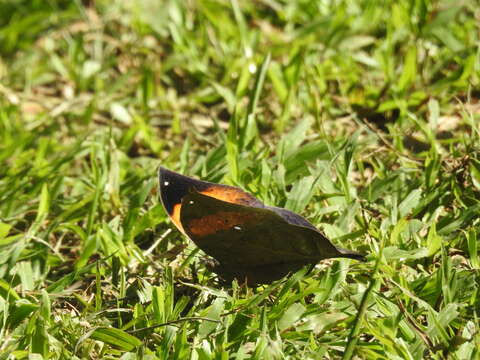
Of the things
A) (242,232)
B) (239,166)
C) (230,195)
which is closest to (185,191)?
(230,195)

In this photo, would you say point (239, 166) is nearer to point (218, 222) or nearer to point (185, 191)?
point (185, 191)

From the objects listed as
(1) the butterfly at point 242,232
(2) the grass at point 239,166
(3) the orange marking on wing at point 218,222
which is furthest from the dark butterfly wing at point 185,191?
(2) the grass at point 239,166

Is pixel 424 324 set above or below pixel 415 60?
below

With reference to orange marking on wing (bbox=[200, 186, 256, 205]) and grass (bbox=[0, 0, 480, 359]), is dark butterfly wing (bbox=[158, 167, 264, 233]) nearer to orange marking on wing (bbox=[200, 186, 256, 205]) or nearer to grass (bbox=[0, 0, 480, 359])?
orange marking on wing (bbox=[200, 186, 256, 205])

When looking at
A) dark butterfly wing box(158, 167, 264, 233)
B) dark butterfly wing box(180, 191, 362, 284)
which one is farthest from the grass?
dark butterfly wing box(158, 167, 264, 233)

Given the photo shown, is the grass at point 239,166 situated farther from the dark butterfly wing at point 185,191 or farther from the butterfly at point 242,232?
the dark butterfly wing at point 185,191

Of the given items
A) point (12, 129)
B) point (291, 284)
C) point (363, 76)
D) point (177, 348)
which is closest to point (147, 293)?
point (177, 348)

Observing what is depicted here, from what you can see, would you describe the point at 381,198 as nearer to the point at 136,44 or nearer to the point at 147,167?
the point at 147,167
